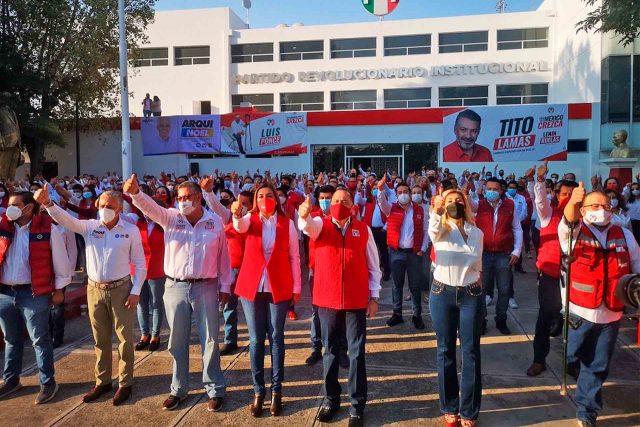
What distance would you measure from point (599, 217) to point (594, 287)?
54 cm

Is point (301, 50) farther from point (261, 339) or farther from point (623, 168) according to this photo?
point (261, 339)

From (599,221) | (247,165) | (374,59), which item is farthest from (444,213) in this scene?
(374,59)

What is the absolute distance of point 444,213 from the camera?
12.5 feet

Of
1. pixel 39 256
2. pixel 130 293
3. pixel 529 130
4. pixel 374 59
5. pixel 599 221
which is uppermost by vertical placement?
pixel 374 59

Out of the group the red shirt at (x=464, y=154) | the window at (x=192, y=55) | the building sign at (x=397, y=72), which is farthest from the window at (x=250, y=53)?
the red shirt at (x=464, y=154)

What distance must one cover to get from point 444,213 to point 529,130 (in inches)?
615

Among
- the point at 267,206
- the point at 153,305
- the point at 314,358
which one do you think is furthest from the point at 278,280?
the point at 153,305

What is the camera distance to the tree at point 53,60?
65.1 feet

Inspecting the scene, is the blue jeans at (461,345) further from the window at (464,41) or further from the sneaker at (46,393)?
the window at (464,41)

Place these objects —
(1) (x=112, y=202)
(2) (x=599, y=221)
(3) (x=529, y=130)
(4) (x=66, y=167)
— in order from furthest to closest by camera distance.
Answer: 1. (4) (x=66, y=167)
2. (3) (x=529, y=130)
3. (1) (x=112, y=202)
4. (2) (x=599, y=221)

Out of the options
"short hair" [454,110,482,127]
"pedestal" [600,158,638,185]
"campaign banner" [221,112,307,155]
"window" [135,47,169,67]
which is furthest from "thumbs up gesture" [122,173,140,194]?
"window" [135,47,169,67]

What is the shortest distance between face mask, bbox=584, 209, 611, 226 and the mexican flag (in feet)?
92.7

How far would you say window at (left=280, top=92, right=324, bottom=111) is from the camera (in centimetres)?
3109

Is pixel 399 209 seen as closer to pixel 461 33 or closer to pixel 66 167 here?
pixel 66 167
